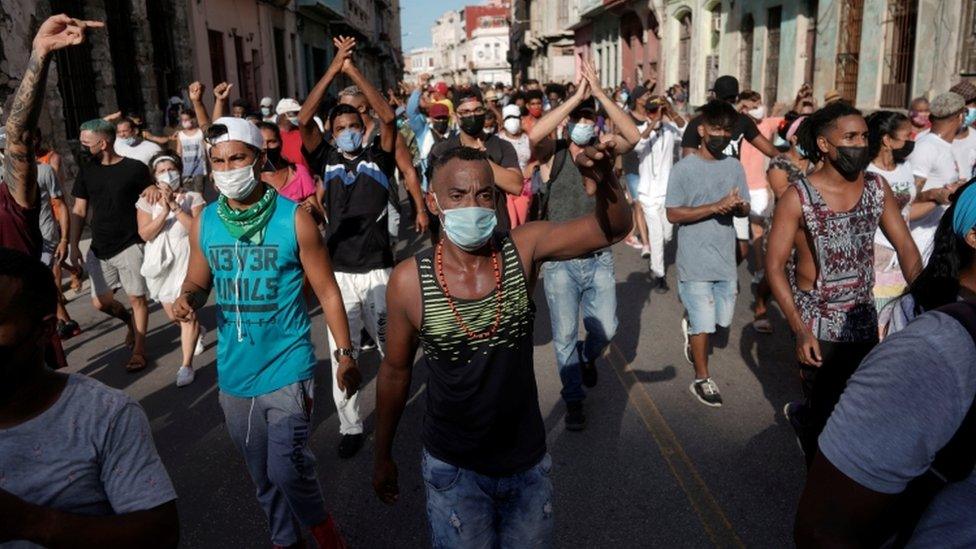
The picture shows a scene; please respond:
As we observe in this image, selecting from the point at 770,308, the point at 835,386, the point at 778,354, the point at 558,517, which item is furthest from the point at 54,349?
the point at 770,308

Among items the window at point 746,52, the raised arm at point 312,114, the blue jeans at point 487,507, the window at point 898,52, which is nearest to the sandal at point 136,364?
the raised arm at point 312,114

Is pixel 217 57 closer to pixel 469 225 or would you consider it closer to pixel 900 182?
A: pixel 900 182

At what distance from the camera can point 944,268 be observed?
1.72 meters

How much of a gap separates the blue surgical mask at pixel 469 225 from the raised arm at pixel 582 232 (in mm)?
163

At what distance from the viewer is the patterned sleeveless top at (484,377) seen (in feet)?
7.98

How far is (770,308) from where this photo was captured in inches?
282

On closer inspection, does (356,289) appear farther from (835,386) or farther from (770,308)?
(770,308)

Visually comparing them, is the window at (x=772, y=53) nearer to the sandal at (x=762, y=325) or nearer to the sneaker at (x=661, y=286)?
the sneaker at (x=661, y=286)

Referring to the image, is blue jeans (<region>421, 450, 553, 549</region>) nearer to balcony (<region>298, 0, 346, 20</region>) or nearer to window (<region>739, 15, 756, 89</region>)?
window (<region>739, 15, 756, 89</region>)

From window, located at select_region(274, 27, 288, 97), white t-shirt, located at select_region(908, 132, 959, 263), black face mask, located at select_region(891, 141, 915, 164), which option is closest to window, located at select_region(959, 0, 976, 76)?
white t-shirt, located at select_region(908, 132, 959, 263)

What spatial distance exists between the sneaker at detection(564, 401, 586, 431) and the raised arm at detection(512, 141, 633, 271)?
7.24 feet

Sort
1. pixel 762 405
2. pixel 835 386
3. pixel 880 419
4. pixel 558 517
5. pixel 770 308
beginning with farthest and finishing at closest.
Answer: pixel 770 308
pixel 762 405
pixel 558 517
pixel 835 386
pixel 880 419

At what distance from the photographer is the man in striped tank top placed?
2441mm

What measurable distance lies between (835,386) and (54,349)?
384 cm
